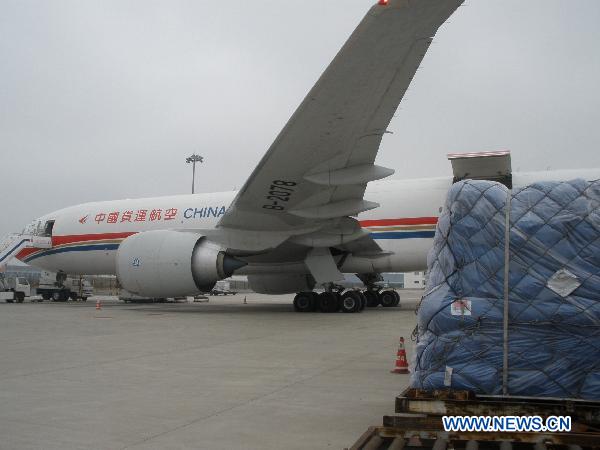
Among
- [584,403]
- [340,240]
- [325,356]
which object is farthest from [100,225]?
[584,403]

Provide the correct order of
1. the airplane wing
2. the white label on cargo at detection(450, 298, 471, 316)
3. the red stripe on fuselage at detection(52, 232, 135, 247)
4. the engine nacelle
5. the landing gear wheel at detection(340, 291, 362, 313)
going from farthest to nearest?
the red stripe on fuselage at detection(52, 232, 135, 247) < the engine nacelle < the landing gear wheel at detection(340, 291, 362, 313) < the airplane wing < the white label on cargo at detection(450, 298, 471, 316)

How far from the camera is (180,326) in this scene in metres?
12.5

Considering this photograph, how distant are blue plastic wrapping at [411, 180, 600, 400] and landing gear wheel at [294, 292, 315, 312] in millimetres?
12197

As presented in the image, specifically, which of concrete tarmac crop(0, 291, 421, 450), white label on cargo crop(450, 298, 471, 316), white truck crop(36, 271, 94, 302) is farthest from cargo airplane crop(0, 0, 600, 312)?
white label on cargo crop(450, 298, 471, 316)

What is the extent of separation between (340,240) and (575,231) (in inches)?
443

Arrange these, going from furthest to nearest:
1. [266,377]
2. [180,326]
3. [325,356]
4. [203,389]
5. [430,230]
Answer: [430,230], [180,326], [325,356], [266,377], [203,389]

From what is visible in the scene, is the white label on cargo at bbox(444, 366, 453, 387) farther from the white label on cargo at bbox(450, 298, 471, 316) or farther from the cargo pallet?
the white label on cargo at bbox(450, 298, 471, 316)

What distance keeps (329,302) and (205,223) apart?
528 cm

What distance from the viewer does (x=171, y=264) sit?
588 inches

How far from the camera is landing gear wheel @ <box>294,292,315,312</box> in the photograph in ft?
54.7

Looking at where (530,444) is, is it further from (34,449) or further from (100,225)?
(100,225)

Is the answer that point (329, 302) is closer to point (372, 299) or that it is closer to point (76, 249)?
point (372, 299)

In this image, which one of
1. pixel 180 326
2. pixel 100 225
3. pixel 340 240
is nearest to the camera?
pixel 180 326

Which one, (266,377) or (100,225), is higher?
(100,225)
